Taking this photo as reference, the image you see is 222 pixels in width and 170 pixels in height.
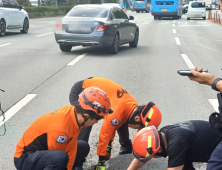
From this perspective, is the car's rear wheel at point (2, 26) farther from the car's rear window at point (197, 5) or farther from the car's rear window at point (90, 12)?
the car's rear window at point (197, 5)

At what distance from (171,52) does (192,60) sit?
1834 millimetres

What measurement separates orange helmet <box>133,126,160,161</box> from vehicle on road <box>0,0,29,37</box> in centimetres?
1501

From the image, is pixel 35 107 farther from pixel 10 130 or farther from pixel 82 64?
pixel 82 64

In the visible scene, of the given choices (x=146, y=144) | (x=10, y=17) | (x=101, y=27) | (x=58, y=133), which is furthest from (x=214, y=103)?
(x=10, y=17)

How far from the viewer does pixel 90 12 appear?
40.0 ft

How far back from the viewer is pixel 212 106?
258 inches

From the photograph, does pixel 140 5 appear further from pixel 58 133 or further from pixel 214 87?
pixel 214 87

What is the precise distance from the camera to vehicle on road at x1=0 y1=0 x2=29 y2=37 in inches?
682

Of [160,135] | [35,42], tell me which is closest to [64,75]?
[160,135]

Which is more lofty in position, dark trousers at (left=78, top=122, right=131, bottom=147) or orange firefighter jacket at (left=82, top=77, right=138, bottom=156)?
orange firefighter jacket at (left=82, top=77, right=138, bottom=156)

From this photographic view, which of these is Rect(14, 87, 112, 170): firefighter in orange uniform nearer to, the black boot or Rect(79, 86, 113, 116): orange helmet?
Rect(79, 86, 113, 116): orange helmet

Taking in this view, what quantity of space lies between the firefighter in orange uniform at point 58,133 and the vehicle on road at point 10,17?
14511mm

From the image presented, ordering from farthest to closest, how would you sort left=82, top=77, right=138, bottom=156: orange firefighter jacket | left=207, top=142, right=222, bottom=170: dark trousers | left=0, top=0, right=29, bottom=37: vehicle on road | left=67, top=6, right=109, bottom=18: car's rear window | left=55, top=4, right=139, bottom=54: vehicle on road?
left=0, top=0, right=29, bottom=37: vehicle on road < left=67, top=6, right=109, bottom=18: car's rear window < left=55, top=4, right=139, bottom=54: vehicle on road < left=82, top=77, right=138, bottom=156: orange firefighter jacket < left=207, top=142, right=222, bottom=170: dark trousers

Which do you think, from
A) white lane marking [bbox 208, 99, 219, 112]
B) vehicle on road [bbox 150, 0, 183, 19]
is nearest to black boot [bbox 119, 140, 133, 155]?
white lane marking [bbox 208, 99, 219, 112]
